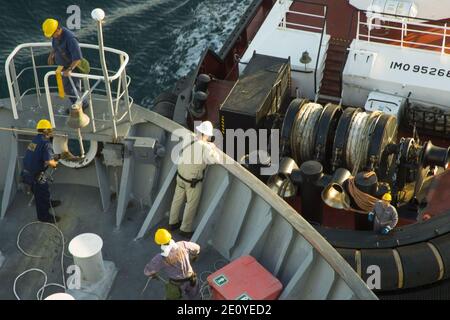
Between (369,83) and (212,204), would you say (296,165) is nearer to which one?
(369,83)

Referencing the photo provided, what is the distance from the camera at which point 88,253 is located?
24.3 feet

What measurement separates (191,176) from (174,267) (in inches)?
52.6

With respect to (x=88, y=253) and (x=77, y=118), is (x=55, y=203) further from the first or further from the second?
(x=88, y=253)

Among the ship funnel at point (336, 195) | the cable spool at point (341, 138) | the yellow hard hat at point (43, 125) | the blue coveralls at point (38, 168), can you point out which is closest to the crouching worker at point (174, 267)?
the blue coveralls at point (38, 168)

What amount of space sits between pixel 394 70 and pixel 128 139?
6.28 meters

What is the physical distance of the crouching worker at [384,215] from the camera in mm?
10086

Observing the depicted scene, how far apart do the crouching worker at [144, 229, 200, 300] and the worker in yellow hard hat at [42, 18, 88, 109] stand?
8.99 ft

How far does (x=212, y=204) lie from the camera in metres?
8.20

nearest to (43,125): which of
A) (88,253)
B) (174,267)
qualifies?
(88,253)

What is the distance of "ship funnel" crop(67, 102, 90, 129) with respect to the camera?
8.15 m

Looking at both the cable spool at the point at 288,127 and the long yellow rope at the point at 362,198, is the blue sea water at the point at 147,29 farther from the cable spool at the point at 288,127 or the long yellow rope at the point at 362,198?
the long yellow rope at the point at 362,198

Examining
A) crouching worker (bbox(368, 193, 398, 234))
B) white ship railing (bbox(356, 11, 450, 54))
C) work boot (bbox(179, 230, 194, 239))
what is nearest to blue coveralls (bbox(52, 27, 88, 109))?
work boot (bbox(179, 230, 194, 239))

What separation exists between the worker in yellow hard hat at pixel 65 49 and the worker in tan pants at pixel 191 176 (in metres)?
1.84
